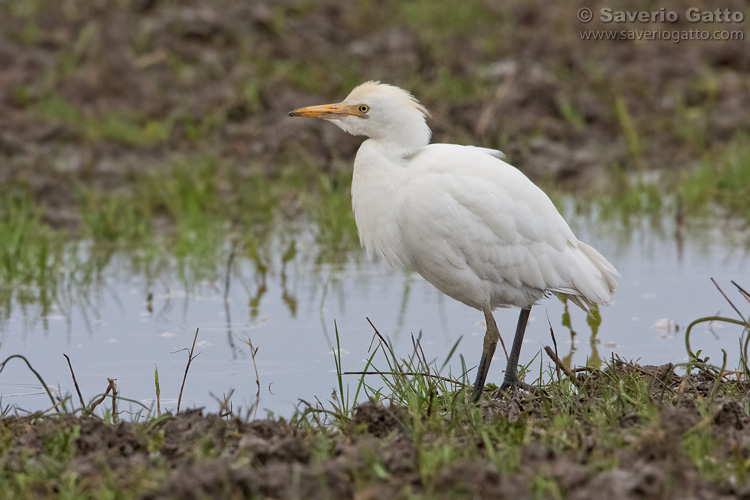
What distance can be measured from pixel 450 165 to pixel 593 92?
757 centimetres

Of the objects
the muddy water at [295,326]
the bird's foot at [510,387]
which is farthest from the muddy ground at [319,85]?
the bird's foot at [510,387]

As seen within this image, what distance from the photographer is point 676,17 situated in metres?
13.8

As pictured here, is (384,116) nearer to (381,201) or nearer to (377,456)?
(381,201)

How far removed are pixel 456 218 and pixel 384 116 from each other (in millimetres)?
640

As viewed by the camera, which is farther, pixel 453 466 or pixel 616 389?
pixel 616 389

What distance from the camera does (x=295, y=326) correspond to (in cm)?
662

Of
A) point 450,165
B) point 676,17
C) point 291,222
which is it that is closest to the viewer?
point 450,165

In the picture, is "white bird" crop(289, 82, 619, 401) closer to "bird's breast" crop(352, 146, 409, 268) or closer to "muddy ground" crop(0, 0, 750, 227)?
"bird's breast" crop(352, 146, 409, 268)

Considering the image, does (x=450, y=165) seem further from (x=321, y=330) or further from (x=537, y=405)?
(x=321, y=330)

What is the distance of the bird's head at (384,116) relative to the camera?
5250 mm

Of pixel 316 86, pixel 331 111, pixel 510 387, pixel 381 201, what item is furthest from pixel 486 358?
pixel 316 86

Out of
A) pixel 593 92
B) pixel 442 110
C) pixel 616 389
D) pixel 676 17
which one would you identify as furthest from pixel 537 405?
pixel 676 17

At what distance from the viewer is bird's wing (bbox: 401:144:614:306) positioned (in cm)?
503

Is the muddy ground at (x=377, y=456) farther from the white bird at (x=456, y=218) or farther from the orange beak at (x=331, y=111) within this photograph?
the orange beak at (x=331, y=111)
